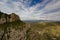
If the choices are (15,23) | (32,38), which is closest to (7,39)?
(15,23)

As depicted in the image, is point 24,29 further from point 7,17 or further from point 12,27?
point 7,17

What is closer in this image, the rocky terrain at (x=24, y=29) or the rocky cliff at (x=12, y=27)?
the rocky terrain at (x=24, y=29)

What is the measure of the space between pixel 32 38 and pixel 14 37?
4.43 feet

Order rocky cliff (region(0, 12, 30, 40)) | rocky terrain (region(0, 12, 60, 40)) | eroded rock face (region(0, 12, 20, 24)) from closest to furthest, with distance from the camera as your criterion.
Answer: rocky terrain (region(0, 12, 60, 40)), rocky cliff (region(0, 12, 30, 40)), eroded rock face (region(0, 12, 20, 24))

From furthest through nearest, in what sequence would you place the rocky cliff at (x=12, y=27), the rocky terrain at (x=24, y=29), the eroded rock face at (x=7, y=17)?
the eroded rock face at (x=7, y=17), the rocky cliff at (x=12, y=27), the rocky terrain at (x=24, y=29)

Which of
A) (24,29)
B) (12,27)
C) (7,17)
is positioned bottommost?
(24,29)

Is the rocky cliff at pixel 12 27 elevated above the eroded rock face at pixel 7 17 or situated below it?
below

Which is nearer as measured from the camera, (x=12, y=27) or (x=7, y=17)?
(x=12, y=27)

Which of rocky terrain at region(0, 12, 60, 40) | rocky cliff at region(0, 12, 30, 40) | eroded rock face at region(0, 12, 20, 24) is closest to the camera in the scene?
rocky terrain at region(0, 12, 60, 40)

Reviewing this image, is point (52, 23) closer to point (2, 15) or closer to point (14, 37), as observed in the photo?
point (14, 37)

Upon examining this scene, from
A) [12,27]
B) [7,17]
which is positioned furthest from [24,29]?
[7,17]

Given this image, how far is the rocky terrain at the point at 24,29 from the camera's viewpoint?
22.4 feet

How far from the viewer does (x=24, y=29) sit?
8.09 m

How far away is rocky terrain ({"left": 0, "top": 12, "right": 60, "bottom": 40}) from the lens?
6840 millimetres
